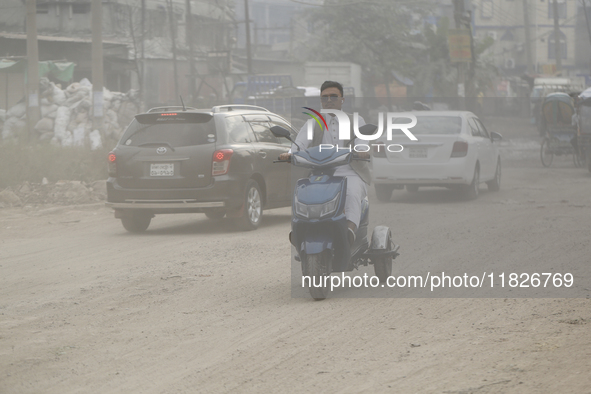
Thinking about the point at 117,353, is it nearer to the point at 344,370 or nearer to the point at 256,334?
the point at 256,334

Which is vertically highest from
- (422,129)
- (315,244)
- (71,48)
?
(71,48)

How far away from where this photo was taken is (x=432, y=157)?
14570mm

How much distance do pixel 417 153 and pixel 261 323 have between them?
9.09m

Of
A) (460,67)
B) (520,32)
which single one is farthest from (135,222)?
(520,32)

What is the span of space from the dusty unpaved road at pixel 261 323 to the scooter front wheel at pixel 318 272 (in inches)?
3.9

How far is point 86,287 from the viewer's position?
7656 millimetres

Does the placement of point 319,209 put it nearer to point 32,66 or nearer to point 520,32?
point 32,66

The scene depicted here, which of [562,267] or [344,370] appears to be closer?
[344,370]

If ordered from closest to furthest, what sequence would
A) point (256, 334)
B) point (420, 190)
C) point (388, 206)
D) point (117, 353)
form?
point (117, 353)
point (256, 334)
point (388, 206)
point (420, 190)

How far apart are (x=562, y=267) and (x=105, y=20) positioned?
145 ft

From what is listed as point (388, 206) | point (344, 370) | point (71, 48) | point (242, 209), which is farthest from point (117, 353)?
point (71, 48)

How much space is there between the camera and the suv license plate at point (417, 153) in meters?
14.6

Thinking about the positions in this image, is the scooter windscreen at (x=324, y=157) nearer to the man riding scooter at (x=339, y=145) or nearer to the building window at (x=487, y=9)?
the man riding scooter at (x=339, y=145)

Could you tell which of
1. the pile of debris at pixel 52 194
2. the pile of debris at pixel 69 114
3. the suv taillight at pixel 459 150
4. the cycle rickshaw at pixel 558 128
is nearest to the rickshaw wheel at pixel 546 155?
the cycle rickshaw at pixel 558 128
